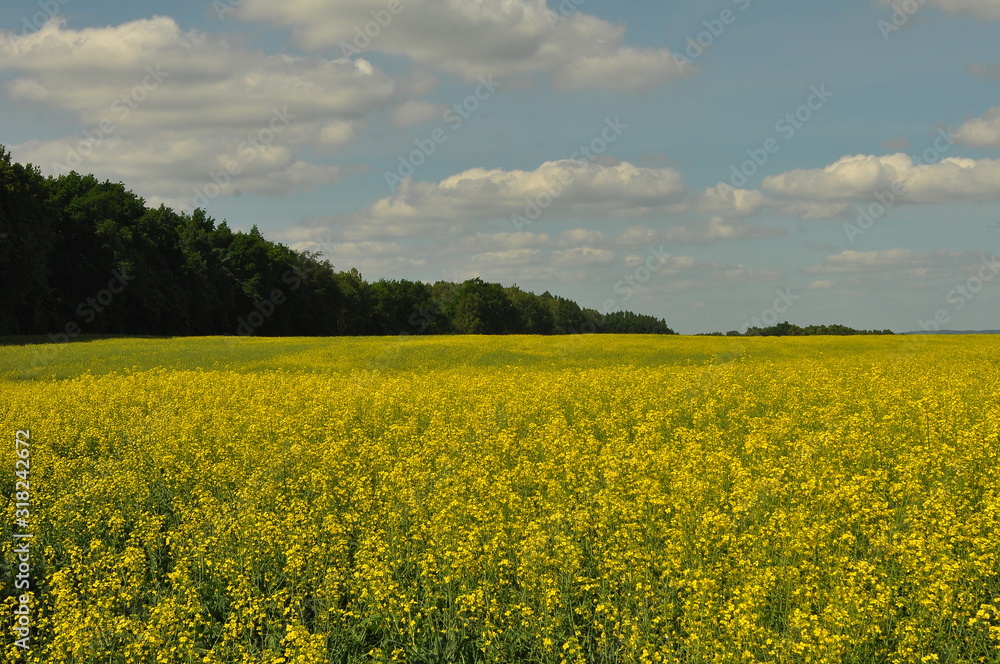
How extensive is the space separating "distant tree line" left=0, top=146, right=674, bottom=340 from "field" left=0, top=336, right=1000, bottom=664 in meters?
43.5

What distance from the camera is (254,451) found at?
12180mm

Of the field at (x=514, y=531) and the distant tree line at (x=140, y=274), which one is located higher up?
the distant tree line at (x=140, y=274)

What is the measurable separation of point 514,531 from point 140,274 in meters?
64.5

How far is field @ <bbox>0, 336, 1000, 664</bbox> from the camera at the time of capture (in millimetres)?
6051

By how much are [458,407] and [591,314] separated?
183m

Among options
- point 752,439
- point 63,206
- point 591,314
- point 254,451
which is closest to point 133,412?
point 254,451

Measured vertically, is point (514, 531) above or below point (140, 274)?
below

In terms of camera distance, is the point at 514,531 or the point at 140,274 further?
the point at 140,274

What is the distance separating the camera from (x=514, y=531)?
780 centimetres

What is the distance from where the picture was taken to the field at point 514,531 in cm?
605

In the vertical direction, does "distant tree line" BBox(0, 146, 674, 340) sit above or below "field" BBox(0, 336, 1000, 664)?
above

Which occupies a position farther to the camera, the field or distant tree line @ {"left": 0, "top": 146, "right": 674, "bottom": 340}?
distant tree line @ {"left": 0, "top": 146, "right": 674, "bottom": 340}

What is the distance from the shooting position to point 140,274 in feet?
210

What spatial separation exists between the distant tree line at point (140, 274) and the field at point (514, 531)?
43.5m
